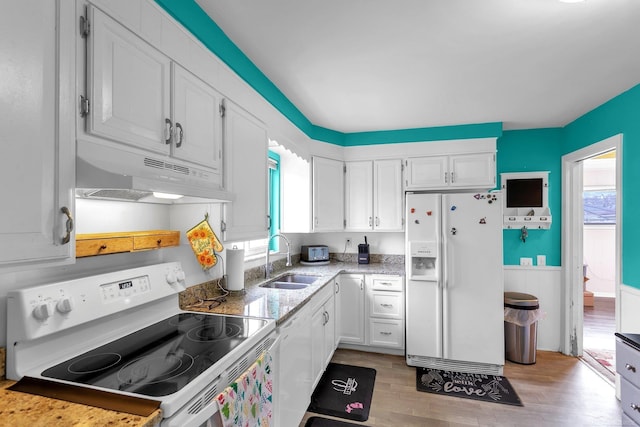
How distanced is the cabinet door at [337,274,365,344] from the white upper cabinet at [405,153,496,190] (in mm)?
1242

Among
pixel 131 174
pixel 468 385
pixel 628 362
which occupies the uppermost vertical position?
pixel 131 174

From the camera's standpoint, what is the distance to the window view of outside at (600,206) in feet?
18.2

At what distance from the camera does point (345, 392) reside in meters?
2.57

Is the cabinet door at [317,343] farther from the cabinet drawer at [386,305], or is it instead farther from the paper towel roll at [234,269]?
the cabinet drawer at [386,305]

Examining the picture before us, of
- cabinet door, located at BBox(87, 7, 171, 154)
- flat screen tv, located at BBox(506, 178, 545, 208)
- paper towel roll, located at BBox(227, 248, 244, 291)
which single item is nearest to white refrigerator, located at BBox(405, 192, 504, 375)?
flat screen tv, located at BBox(506, 178, 545, 208)

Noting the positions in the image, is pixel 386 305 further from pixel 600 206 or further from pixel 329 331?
pixel 600 206

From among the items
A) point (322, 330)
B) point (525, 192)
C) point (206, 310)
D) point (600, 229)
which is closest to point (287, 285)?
point (322, 330)

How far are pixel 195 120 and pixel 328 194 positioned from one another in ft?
7.24

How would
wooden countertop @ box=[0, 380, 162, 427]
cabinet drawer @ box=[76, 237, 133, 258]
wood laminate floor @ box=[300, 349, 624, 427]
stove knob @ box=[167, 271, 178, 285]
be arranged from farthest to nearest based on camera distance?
wood laminate floor @ box=[300, 349, 624, 427] → stove knob @ box=[167, 271, 178, 285] → cabinet drawer @ box=[76, 237, 133, 258] → wooden countertop @ box=[0, 380, 162, 427]

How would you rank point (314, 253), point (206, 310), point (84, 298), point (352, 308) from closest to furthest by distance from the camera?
1. point (84, 298)
2. point (206, 310)
3. point (352, 308)
4. point (314, 253)

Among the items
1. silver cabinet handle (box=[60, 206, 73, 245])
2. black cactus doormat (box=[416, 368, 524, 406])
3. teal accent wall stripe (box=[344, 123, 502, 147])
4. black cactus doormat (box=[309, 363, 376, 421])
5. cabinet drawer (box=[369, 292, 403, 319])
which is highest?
teal accent wall stripe (box=[344, 123, 502, 147])

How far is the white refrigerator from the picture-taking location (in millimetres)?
2906

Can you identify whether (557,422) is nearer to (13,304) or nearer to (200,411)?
(200,411)

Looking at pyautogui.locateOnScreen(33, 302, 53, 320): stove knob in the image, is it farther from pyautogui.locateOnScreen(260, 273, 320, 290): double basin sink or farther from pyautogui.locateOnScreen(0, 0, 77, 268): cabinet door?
pyautogui.locateOnScreen(260, 273, 320, 290): double basin sink
